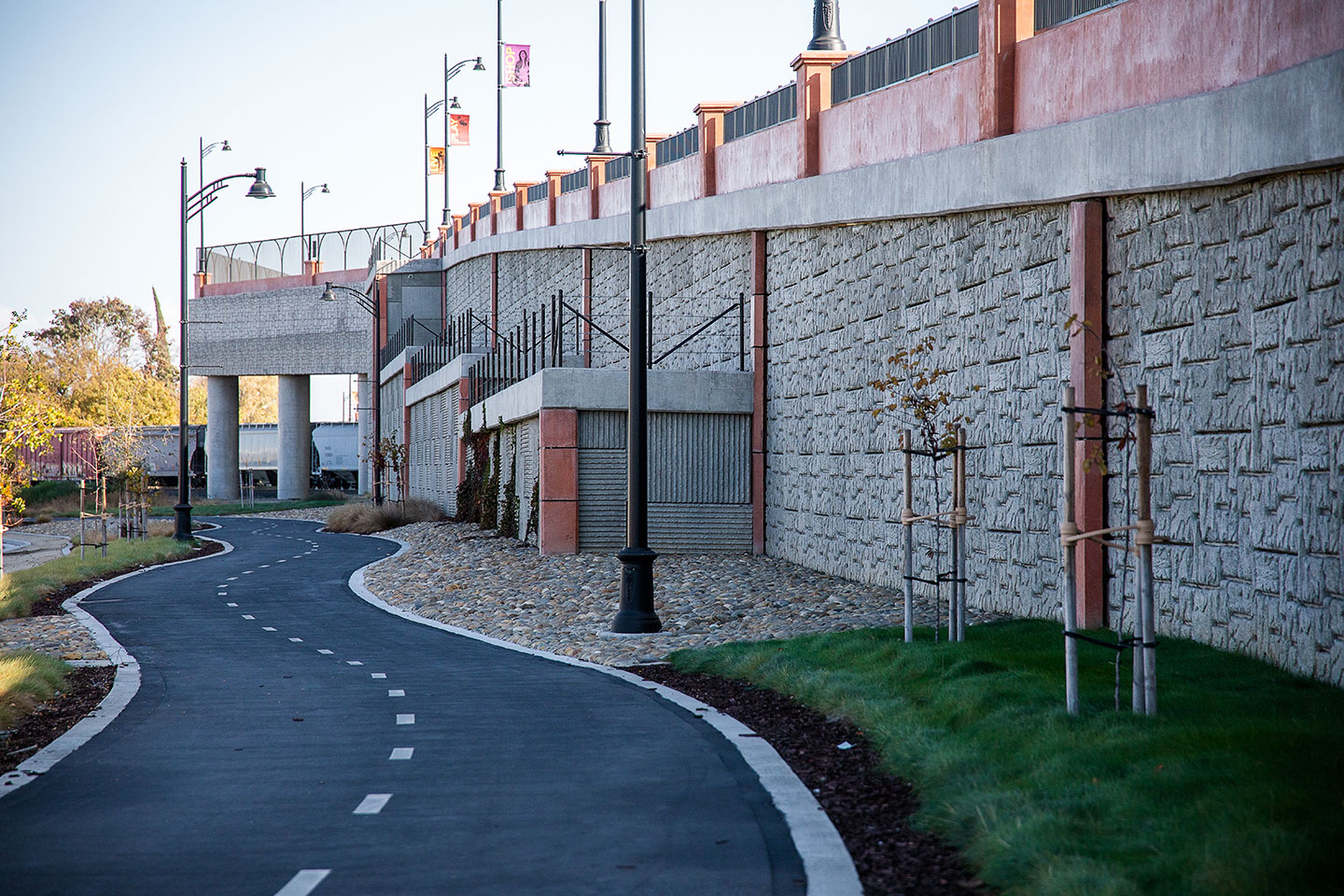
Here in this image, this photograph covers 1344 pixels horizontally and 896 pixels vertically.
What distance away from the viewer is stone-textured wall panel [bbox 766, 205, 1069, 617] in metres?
13.6

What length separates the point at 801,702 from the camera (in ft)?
34.4

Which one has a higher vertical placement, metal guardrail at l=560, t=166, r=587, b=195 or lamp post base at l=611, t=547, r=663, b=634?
metal guardrail at l=560, t=166, r=587, b=195

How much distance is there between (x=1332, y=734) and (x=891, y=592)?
1040 cm

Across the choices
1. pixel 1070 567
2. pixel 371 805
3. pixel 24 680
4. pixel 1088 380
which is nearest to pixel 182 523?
pixel 24 680

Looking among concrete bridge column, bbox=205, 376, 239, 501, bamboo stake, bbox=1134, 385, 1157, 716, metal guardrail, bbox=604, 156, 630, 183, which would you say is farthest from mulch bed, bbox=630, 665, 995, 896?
concrete bridge column, bbox=205, 376, 239, 501

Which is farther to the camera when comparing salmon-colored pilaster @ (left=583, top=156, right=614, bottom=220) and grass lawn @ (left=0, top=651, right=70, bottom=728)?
salmon-colored pilaster @ (left=583, top=156, right=614, bottom=220)

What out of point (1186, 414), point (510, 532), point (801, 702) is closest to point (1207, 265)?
point (1186, 414)

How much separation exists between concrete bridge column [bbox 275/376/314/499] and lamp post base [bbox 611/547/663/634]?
1967 inches

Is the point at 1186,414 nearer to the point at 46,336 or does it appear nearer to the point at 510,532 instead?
the point at 510,532

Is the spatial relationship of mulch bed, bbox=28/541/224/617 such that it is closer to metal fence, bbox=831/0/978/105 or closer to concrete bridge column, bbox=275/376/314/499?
metal fence, bbox=831/0/978/105

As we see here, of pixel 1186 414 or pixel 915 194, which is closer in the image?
pixel 1186 414

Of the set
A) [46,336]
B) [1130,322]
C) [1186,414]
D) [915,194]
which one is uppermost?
[46,336]

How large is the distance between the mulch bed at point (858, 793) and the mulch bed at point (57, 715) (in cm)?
495

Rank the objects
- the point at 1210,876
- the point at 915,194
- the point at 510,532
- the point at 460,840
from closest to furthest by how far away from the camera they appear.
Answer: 1. the point at 1210,876
2. the point at 460,840
3. the point at 915,194
4. the point at 510,532
